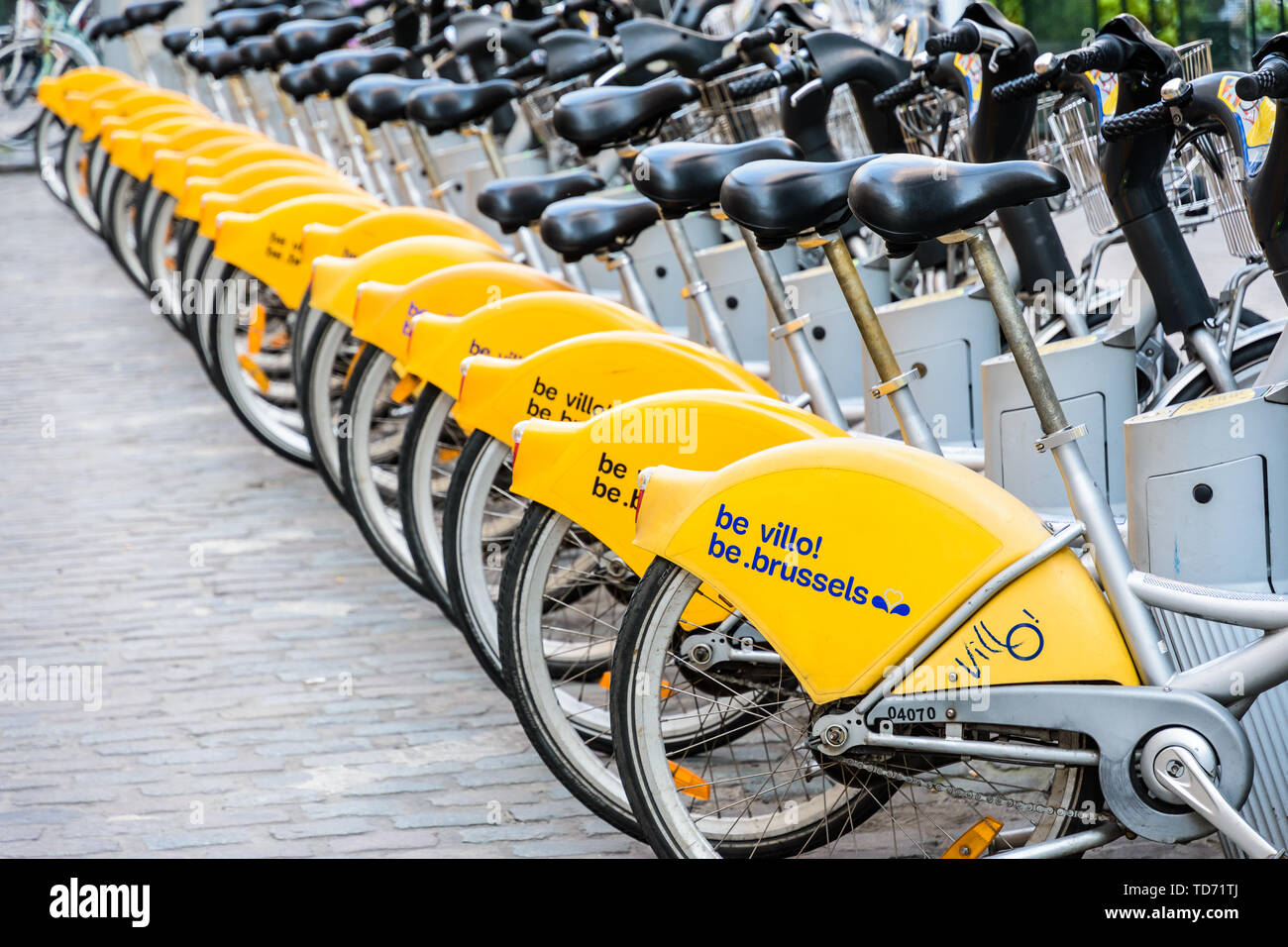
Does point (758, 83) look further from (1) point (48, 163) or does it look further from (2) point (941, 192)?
(1) point (48, 163)

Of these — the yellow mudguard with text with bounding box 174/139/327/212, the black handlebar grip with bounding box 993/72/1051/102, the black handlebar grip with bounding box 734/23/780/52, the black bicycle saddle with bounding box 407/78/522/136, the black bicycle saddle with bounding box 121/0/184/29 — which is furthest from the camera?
the black bicycle saddle with bounding box 121/0/184/29

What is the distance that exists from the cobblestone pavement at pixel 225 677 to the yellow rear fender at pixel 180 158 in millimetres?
956

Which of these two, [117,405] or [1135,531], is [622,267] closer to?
[1135,531]

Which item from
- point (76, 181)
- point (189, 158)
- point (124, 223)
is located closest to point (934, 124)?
point (189, 158)

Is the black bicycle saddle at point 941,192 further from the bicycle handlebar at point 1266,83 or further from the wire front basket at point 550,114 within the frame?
the wire front basket at point 550,114

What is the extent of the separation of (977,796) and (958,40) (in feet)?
5.01

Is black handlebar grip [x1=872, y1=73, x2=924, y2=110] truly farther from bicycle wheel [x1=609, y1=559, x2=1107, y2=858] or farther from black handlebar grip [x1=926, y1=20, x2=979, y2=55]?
bicycle wheel [x1=609, y1=559, x2=1107, y2=858]

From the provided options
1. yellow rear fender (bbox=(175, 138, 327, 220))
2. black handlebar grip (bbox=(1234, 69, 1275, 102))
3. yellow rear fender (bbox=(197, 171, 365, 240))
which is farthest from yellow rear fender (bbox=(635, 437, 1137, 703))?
yellow rear fender (bbox=(175, 138, 327, 220))

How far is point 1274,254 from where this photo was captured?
8.44ft

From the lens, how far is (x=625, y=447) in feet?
9.09

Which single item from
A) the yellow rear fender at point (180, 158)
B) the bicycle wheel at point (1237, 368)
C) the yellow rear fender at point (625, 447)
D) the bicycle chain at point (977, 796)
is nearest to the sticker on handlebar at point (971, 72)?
the bicycle wheel at point (1237, 368)

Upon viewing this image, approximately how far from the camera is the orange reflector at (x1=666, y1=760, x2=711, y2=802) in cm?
285

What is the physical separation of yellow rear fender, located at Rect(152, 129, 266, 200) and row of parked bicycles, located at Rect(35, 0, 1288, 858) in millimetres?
1433
